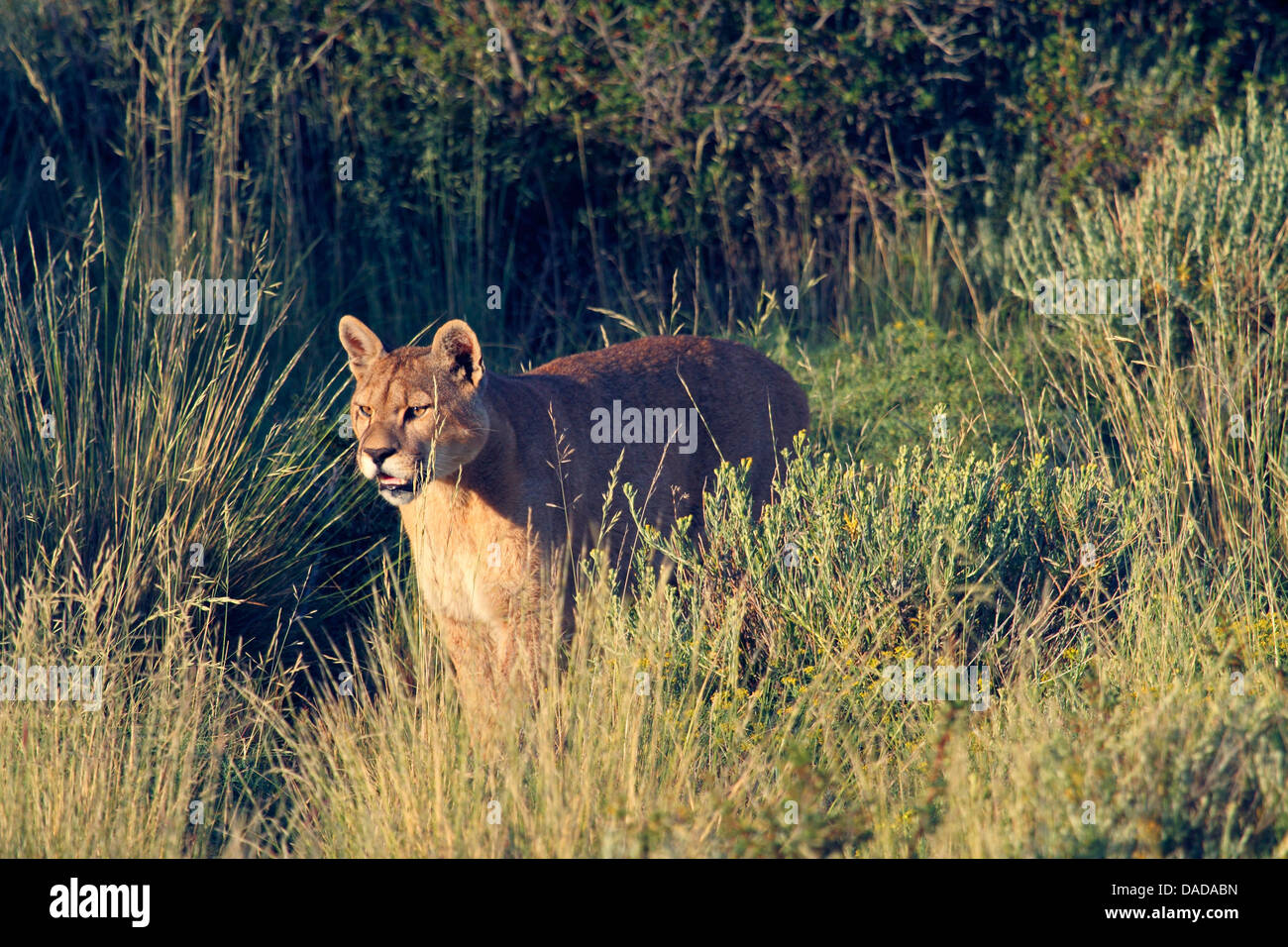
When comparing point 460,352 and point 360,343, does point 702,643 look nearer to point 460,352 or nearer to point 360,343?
point 460,352

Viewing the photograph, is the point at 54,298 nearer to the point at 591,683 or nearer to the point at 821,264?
the point at 591,683

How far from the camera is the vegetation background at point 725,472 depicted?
12.8 ft

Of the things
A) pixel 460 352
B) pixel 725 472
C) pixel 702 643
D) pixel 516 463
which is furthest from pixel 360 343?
pixel 702 643

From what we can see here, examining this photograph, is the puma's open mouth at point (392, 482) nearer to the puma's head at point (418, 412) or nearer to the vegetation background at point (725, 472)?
the puma's head at point (418, 412)

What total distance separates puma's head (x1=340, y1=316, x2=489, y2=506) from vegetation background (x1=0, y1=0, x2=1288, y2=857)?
2.27 feet

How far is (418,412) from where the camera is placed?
4.72 meters

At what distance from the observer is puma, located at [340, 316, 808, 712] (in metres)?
4.73

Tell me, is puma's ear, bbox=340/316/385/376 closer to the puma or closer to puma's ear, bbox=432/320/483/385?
the puma

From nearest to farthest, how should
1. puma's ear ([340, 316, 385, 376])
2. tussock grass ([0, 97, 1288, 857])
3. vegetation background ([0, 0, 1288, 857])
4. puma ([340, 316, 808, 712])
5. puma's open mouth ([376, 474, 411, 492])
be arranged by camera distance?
1. tussock grass ([0, 97, 1288, 857])
2. vegetation background ([0, 0, 1288, 857])
3. puma's open mouth ([376, 474, 411, 492])
4. puma ([340, 316, 808, 712])
5. puma's ear ([340, 316, 385, 376])

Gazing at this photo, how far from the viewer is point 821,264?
889 cm

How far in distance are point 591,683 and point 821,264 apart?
531 centimetres

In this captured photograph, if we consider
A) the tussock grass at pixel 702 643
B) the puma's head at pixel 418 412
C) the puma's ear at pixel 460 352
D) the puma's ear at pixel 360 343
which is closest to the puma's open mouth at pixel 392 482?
the puma's head at pixel 418 412

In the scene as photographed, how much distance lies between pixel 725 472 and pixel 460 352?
1.14 m

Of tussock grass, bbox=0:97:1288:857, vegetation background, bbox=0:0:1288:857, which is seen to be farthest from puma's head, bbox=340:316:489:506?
vegetation background, bbox=0:0:1288:857
